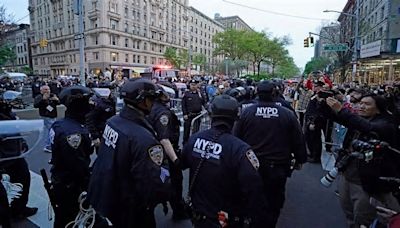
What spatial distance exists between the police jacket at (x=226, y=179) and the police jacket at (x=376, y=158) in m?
1.25

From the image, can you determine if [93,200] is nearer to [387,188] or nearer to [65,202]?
[65,202]

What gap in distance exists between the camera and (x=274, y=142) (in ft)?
11.7

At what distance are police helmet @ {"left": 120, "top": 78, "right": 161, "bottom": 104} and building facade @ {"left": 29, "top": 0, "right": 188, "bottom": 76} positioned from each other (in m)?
56.6

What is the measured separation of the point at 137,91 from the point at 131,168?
1.91ft

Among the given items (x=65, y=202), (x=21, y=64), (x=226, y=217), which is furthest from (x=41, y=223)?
(x=21, y=64)

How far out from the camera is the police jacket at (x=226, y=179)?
2.20 meters

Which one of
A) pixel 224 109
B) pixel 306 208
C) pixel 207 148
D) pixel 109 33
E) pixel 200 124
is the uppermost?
pixel 109 33

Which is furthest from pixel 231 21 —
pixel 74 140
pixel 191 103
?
pixel 74 140

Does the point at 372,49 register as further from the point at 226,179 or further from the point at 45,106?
the point at 226,179

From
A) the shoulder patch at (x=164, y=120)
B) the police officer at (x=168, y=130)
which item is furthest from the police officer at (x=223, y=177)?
the shoulder patch at (x=164, y=120)

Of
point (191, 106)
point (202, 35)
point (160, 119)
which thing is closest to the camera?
point (160, 119)

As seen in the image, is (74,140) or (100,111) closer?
(74,140)

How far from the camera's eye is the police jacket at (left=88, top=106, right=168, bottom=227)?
83.7 inches

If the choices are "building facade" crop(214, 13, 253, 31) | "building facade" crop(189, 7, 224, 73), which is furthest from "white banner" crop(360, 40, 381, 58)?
"building facade" crop(214, 13, 253, 31)
